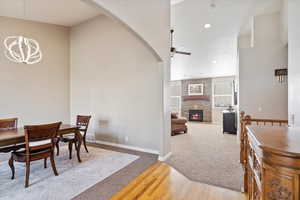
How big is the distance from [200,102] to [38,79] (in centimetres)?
916

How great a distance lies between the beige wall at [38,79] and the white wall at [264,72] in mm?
5466

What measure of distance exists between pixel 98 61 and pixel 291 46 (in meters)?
4.45

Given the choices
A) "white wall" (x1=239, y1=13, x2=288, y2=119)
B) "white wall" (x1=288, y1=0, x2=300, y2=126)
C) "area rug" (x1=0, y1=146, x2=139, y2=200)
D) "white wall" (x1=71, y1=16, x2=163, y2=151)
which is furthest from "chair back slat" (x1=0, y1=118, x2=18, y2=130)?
"white wall" (x1=239, y1=13, x2=288, y2=119)

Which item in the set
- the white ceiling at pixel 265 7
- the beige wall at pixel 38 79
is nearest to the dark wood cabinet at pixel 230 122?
the white ceiling at pixel 265 7

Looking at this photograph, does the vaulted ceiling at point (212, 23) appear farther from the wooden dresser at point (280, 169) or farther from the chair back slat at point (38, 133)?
the chair back slat at point (38, 133)

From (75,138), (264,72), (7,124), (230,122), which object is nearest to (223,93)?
(230,122)

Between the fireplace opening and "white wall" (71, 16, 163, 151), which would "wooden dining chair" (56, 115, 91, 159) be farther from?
the fireplace opening

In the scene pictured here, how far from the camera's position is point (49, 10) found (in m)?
3.98

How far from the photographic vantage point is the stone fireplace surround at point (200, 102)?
10383mm

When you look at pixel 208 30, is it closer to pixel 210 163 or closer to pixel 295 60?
pixel 295 60

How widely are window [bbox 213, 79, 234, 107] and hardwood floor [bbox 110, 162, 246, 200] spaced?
8.51 meters

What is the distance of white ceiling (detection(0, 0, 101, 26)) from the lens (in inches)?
141

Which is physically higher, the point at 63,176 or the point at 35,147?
the point at 35,147

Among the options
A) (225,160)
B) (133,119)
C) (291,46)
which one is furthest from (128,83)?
(291,46)
